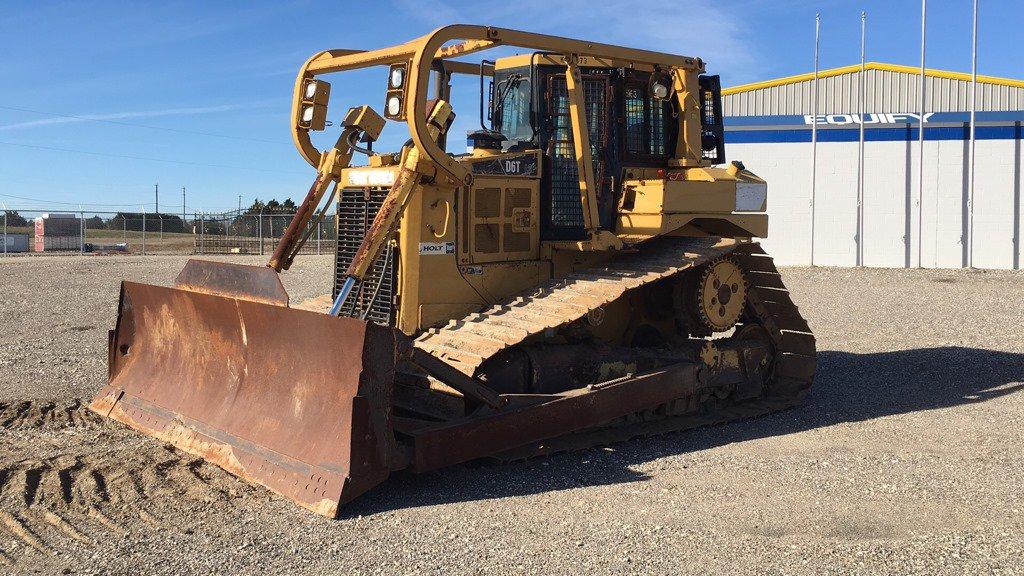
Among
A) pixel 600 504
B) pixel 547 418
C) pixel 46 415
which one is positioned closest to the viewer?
pixel 600 504

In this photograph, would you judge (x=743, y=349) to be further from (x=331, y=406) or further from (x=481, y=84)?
(x=331, y=406)

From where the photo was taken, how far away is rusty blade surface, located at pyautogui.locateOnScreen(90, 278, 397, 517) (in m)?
5.93

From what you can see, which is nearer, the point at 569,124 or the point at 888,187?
the point at 569,124

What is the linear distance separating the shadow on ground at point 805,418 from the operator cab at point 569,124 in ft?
6.92

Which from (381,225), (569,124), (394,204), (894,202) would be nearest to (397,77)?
(394,204)

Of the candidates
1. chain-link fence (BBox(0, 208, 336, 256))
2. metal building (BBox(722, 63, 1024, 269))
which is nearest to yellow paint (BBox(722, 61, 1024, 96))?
metal building (BBox(722, 63, 1024, 269))

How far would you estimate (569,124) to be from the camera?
8289 millimetres

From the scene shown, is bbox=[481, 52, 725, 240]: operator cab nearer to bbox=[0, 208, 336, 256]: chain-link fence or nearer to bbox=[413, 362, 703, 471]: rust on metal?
bbox=[413, 362, 703, 471]: rust on metal

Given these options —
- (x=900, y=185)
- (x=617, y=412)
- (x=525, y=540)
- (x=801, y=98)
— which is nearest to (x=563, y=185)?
(x=617, y=412)

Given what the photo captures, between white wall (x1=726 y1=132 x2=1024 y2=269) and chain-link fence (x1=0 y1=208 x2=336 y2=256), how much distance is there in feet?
51.5

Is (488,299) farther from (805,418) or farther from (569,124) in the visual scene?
(805,418)

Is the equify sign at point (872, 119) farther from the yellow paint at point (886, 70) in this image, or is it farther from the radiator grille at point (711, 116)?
the radiator grille at point (711, 116)

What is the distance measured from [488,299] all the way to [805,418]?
322 cm

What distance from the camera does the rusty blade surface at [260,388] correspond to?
593 cm
